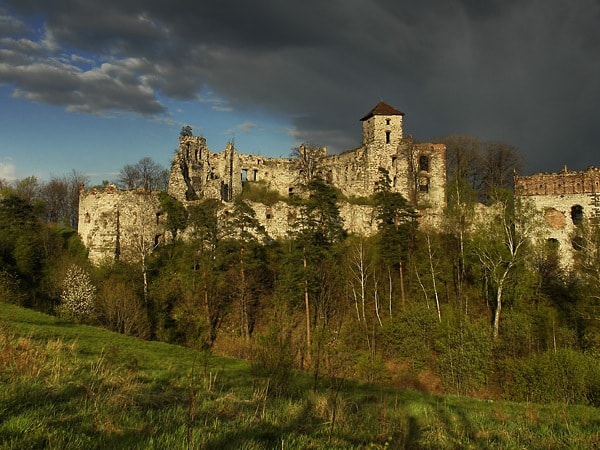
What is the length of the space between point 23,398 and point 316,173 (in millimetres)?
48679

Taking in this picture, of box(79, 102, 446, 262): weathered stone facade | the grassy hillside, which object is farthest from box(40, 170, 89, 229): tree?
the grassy hillside

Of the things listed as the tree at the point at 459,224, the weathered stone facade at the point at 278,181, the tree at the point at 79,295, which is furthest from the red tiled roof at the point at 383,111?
the tree at the point at 79,295

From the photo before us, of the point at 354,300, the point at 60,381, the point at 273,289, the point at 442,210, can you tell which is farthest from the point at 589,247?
the point at 60,381

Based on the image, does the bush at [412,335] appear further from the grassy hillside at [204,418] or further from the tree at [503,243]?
the grassy hillside at [204,418]

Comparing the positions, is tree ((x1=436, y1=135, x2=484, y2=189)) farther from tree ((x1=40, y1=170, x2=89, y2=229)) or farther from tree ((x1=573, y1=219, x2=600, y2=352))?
tree ((x1=40, y1=170, x2=89, y2=229))

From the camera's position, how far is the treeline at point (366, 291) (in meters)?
26.6

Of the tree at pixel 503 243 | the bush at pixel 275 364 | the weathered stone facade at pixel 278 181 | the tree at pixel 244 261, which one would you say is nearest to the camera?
the bush at pixel 275 364

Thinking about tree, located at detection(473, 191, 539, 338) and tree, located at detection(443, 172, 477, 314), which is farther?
tree, located at detection(443, 172, 477, 314)

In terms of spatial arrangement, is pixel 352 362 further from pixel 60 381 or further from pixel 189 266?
pixel 60 381

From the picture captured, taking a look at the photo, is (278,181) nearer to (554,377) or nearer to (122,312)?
(122,312)

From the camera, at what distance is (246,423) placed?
662cm

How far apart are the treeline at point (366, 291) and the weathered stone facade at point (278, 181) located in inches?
94.7

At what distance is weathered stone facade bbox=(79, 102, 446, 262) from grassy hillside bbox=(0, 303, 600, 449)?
29.0 metres

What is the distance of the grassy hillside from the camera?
5441mm
